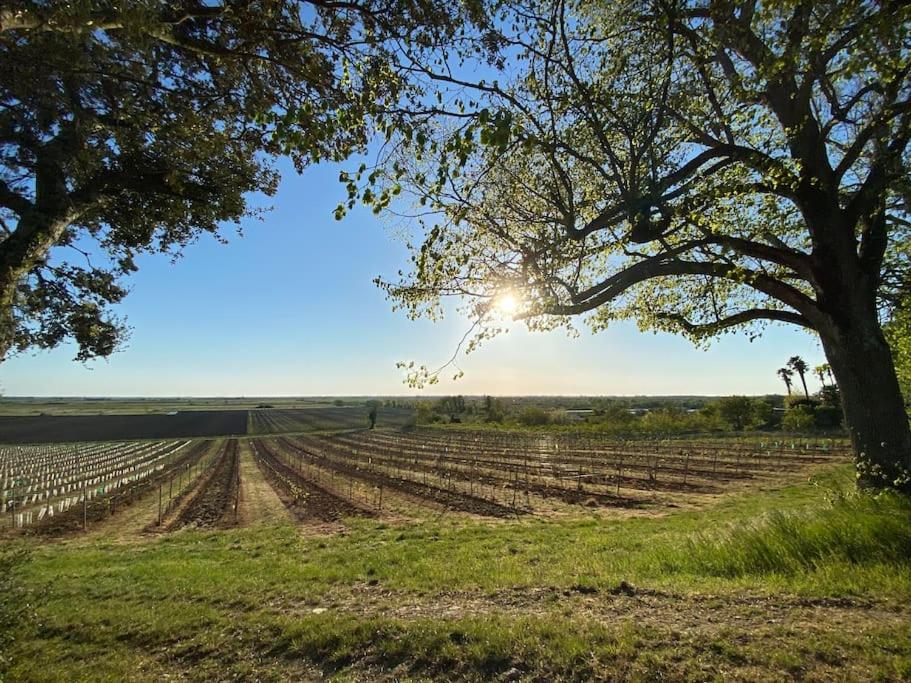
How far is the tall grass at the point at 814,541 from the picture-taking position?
6.23 m

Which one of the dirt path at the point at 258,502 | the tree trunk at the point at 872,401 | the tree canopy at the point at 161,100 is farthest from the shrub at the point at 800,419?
the tree canopy at the point at 161,100

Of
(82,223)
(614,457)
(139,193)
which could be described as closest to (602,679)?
(139,193)

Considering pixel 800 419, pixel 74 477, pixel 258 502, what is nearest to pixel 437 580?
pixel 258 502

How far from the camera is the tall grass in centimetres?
623

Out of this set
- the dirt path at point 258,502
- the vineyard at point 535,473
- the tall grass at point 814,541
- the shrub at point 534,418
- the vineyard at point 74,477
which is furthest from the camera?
the shrub at point 534,418

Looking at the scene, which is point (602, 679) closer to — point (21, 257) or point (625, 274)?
point (625, 274)

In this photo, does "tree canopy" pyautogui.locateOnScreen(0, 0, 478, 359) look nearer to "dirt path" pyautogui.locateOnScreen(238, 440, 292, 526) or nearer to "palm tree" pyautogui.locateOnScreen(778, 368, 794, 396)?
"dirt path" pyautogui.locateOnScreen(238, 440, 292, 526)

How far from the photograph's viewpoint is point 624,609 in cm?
565

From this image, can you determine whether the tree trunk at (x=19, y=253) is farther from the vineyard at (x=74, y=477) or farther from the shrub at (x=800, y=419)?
the shrub at (x=800, y=419)

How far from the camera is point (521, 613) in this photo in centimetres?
589

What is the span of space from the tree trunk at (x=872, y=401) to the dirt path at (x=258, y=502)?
64.8ft

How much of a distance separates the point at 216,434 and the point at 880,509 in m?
89.0

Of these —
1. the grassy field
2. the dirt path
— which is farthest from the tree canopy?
the dirt path

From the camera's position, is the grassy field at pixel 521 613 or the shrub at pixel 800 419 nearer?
the grassy field at pixel 521 613
